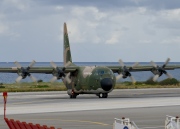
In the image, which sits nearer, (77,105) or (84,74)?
(77,105)

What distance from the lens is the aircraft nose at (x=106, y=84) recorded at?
46.4 metres

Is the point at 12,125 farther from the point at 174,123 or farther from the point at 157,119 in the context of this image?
the point at 157,119

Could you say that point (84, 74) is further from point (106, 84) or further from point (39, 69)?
point (39, 69)

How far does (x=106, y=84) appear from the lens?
46.4 metres

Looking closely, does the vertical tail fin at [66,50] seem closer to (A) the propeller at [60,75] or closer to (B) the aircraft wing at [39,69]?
(A) the propeller at [60,75]

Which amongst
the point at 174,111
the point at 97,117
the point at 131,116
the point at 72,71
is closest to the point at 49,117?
the point at 97,117

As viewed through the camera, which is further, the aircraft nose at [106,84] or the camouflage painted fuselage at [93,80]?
the camouflage painted fuselage at [93,80]

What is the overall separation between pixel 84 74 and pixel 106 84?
11.7ft

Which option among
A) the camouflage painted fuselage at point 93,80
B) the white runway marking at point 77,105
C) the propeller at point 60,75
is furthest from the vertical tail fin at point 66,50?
the white runway marking at point 77,105

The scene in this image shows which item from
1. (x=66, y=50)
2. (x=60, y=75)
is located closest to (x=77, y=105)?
(x=60, y=75)

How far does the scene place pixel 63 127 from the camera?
22.4m

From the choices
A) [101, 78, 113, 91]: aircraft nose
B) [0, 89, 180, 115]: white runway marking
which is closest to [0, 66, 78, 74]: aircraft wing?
[101, 78, 113, 91]: aircraft nose

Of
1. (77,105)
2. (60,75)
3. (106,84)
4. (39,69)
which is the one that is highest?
(39,69)

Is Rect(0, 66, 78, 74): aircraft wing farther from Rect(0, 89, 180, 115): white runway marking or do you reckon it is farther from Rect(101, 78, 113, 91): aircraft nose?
Rect(0, 89, 180, 115): white runway marking
